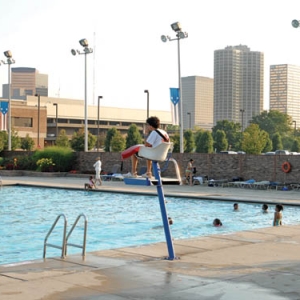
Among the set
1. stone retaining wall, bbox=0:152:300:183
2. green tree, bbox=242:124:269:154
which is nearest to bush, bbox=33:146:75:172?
stone retaining wall, bbox=0:152:300:183

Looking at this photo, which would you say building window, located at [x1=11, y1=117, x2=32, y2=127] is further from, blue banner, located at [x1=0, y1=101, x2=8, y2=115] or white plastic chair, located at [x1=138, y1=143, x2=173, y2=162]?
white plastic chair, located at [x1=138, y1=143, x2=173, y2=162]

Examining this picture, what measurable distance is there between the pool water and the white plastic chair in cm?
626

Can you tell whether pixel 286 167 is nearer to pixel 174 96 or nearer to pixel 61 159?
pixel 174 96

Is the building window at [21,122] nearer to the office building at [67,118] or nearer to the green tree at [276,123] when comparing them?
the office building at [67,118]

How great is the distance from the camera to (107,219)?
842 inches

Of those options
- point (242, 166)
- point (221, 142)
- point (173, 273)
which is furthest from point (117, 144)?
point (173, 273)

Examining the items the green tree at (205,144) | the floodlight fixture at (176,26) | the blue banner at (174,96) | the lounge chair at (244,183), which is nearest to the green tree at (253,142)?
the green tree at (205,144)

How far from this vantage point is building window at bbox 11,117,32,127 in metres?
98.1

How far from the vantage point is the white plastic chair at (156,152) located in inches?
371

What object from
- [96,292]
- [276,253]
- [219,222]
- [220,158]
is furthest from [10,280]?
[220,158]

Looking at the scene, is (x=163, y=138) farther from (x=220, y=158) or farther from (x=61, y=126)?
(x=61, y=126)

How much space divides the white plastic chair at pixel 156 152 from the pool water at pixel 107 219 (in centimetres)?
626

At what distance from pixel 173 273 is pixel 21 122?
93271 mm

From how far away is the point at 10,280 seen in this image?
28.2ft
